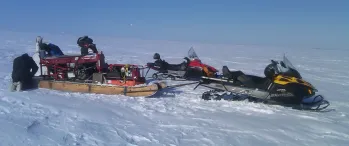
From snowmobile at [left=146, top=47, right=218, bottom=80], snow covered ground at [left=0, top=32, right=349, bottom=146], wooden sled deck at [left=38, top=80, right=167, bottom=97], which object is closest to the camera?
snow covered ground at [left=0, top=32, right=349, bottom=146]

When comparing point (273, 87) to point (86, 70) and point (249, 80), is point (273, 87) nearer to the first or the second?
point (249, 80)

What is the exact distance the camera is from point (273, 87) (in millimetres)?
6016

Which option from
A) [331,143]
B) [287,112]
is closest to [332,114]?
[287,112]

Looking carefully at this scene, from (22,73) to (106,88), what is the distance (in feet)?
6.74

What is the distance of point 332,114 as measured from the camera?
5.89 meters

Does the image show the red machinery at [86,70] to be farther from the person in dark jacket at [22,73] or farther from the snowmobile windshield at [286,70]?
the snowmobile windshield at [286,70]

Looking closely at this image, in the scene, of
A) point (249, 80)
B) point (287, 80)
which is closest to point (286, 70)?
point (287, 80)

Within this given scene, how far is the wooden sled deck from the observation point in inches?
255

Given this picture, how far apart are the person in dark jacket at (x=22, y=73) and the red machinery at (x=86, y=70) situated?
452 mm

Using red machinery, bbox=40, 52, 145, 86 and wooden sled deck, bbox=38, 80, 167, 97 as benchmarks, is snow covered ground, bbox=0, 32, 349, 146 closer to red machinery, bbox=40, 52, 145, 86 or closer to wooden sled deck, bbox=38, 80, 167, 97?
wooden sled deck, bbox=38, 80, 167, 97

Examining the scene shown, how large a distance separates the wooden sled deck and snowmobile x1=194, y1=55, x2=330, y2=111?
47.3 inches

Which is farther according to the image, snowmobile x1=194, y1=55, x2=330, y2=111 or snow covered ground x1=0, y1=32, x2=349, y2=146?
snowmobile x1=194, y1=55, x2=330, y2=111

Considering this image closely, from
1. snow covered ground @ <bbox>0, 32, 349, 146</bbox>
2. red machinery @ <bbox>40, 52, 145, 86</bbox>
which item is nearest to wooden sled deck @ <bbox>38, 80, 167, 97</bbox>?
snow covered ground @ <bbox>0, 32, 349, 146</bbox>

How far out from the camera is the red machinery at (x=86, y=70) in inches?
279
